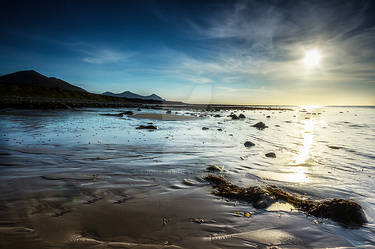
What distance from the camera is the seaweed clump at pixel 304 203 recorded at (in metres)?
4.23

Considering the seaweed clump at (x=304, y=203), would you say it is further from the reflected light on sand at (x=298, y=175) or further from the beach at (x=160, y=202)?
the reflected light on sand at (x=298, y=175)

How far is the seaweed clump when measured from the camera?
4.23m

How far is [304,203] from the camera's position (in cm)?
488

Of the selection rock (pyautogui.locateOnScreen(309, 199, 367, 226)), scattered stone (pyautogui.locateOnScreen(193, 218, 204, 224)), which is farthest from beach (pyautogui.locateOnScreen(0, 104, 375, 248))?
rock (pyautogui.locateOnScreen(309, 199, 367, 226))

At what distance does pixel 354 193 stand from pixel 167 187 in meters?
5.80

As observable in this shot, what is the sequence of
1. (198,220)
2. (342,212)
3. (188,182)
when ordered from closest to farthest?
(198,220) → (342,212) → (188,182)

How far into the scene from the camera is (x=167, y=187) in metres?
5.63

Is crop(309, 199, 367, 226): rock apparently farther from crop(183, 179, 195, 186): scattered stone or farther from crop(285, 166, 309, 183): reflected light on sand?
crop(183, 179, 195, 186): scattered stone

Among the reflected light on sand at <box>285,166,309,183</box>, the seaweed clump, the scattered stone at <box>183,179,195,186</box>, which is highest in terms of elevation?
the seaweed clump

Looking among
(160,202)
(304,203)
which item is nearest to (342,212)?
(304,203)

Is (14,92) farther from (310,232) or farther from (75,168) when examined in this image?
(310,232)

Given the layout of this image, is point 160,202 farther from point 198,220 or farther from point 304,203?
point 304,203

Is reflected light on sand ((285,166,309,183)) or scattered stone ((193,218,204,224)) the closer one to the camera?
scattered stone ((193,218,204,224))

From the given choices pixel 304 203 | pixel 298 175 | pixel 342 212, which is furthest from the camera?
pixel 298 175
